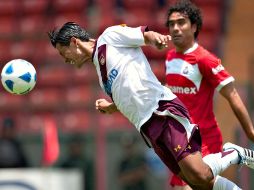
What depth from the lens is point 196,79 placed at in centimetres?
641

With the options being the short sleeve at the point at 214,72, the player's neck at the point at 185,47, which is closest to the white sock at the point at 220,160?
the short sleeve at the point at 214,72

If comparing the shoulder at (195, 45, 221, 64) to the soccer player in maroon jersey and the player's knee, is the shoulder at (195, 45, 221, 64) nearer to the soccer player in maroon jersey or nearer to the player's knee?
the soccer player in maroon jersey

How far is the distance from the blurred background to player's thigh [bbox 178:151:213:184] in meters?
3.47

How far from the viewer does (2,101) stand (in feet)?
37.1

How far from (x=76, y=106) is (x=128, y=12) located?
3101 mm

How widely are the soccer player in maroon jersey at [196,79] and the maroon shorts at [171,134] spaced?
0.58 m

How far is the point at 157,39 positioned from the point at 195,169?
3.40 ft

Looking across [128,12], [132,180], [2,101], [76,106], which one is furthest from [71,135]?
[128,12]

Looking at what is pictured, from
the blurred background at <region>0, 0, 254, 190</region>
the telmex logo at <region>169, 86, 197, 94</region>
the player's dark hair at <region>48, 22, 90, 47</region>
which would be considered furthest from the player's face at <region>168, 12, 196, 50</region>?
the blurred background at <region>0, 0, 254, 190</region>

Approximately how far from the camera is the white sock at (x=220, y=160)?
5.96 metres

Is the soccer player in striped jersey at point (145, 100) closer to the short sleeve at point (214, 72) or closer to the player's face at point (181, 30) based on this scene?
the short sleeve at point (214, 72)

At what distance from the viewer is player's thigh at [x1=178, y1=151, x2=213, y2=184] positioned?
5711mm

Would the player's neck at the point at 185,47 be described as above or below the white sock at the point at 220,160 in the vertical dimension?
above

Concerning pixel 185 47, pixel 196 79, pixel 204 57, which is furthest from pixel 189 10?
pixel 196 79
